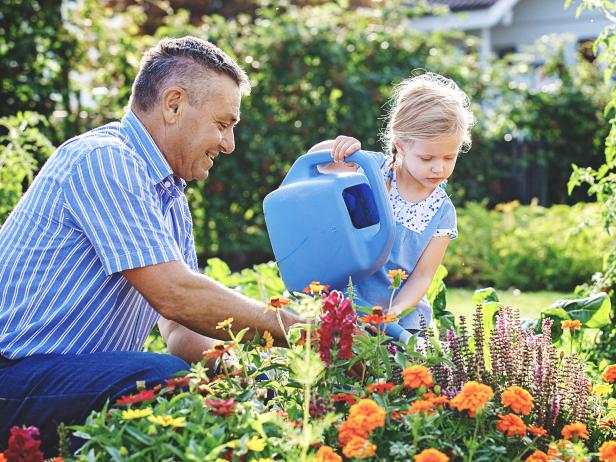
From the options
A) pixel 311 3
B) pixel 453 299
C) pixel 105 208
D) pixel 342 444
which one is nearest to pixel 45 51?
pixel 453 299

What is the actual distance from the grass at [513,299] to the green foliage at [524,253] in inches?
7.2

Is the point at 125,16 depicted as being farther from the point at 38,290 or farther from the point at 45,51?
the point at 38,290

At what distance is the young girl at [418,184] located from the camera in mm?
2914

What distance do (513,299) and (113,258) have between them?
14.1 ft

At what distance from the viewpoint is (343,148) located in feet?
8.86

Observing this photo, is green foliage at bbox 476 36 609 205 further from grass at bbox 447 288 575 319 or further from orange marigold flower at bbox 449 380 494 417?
orange marigold flower at bbox 449 380 494 417

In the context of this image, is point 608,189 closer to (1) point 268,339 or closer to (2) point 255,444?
(1) point 268,339

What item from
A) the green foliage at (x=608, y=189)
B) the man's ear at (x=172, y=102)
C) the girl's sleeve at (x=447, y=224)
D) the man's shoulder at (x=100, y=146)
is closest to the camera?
the man's shoulder at (x=100, y=146)

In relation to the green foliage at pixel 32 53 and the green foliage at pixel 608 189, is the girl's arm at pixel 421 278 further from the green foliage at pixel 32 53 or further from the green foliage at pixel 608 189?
the green foliage at pixel 32 53

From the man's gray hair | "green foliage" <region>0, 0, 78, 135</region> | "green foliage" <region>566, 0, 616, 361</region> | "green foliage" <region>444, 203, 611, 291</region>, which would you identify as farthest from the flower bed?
"green foliage" <region>0, 0, 78, 135</region>

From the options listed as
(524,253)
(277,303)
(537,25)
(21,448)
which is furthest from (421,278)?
(537,25)

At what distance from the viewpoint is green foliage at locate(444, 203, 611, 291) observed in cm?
660

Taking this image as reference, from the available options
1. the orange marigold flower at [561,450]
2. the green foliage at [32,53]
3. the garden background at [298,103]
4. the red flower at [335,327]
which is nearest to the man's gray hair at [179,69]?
the red flower at [335,327]

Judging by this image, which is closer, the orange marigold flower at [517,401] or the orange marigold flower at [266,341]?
the orange marigold flower at [517,401]
